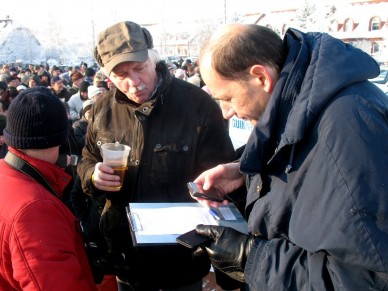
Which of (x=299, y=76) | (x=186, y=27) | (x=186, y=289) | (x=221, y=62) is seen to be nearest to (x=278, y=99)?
(x=299, y=76)

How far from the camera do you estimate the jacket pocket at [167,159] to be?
7.61 feet

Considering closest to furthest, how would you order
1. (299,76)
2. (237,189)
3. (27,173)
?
(299,76)
(27,173)
(237,189)

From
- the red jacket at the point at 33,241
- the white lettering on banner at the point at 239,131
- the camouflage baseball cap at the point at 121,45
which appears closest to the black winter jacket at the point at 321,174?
the red jacket at the point at 33,241

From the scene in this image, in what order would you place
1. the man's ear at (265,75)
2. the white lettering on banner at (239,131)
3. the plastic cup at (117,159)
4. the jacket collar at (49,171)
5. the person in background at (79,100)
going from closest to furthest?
the man's ear at (265,75), the jacket collar at (49,171), the plastic cup at (117,159), the white lettering on banner at (239,131), the person in background at (79,100)

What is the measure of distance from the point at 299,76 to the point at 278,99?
0.11 metres

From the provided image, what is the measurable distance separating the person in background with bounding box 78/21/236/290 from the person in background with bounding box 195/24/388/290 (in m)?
0.69

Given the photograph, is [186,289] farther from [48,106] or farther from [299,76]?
[299,76]

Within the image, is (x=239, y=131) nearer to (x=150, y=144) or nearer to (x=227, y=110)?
(x=150, y=144)

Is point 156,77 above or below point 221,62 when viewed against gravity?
below

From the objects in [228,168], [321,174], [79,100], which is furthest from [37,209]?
[79,100]

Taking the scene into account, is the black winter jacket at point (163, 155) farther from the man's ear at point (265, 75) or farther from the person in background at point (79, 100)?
the person in background at point (79, 100)

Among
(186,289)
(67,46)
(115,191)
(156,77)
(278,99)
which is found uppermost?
(278,99)

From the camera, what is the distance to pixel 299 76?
→ 1.38 metres

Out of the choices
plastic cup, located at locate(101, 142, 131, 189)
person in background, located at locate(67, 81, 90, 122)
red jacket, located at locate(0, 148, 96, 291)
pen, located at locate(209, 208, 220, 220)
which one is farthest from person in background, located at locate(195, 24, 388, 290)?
person in background, located at locate(67, 81, 90, 122)
